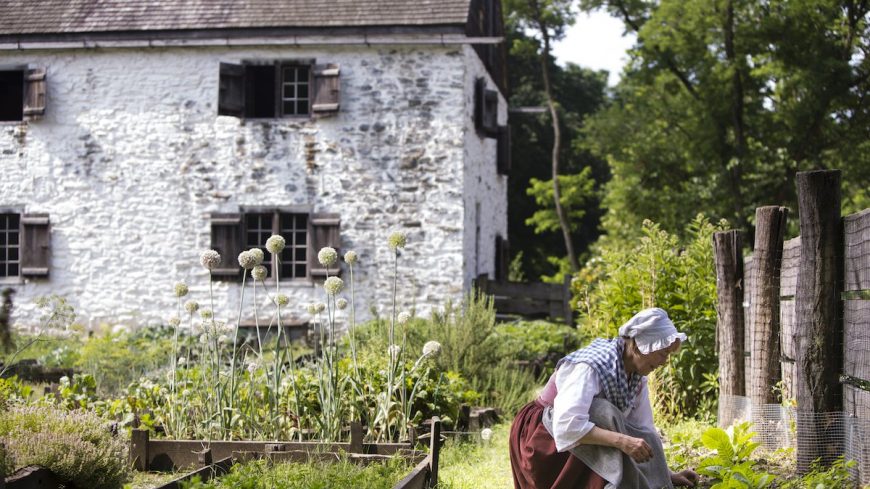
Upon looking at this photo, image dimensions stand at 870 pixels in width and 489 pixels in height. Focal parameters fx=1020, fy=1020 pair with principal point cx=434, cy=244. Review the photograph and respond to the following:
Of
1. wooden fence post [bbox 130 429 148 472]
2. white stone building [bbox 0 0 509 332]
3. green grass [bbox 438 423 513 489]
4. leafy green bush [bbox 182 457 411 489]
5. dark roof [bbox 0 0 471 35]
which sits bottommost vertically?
green grass [bbox 438 423 513 489]

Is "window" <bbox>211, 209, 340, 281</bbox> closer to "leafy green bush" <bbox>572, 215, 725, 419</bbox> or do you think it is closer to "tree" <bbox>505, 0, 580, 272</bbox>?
"leafy green bush" <bbox>572, 215, 725, 419</bbox>

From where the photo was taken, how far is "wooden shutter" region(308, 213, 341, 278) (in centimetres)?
1602

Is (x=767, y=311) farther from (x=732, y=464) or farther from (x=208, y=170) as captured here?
(x=208, y=170)

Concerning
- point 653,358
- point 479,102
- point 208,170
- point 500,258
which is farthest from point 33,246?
point 653,358

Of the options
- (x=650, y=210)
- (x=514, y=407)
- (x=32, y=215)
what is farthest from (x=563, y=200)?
(x=514, y=407)

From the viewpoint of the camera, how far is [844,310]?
5766 millimetres

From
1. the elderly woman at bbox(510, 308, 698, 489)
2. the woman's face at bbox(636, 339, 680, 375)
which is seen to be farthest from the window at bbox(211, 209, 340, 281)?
the woman's face at bbox(636, 339, 680, 375)

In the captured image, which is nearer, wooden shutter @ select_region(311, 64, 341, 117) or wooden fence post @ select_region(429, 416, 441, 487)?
wooden fence post @ select_region(429, 416, 441, 487)

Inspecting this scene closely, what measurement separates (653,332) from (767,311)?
2.70 meters

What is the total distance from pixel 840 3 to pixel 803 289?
15.6 metres

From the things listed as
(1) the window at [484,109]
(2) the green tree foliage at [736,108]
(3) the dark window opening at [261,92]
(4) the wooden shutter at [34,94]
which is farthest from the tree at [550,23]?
(4) the wooden shutter at [34,94]

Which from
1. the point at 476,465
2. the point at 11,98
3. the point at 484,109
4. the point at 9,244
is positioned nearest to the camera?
the point at 476,465

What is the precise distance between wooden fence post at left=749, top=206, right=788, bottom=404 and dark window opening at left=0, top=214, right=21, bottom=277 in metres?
13.5

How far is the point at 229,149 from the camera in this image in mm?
16391
